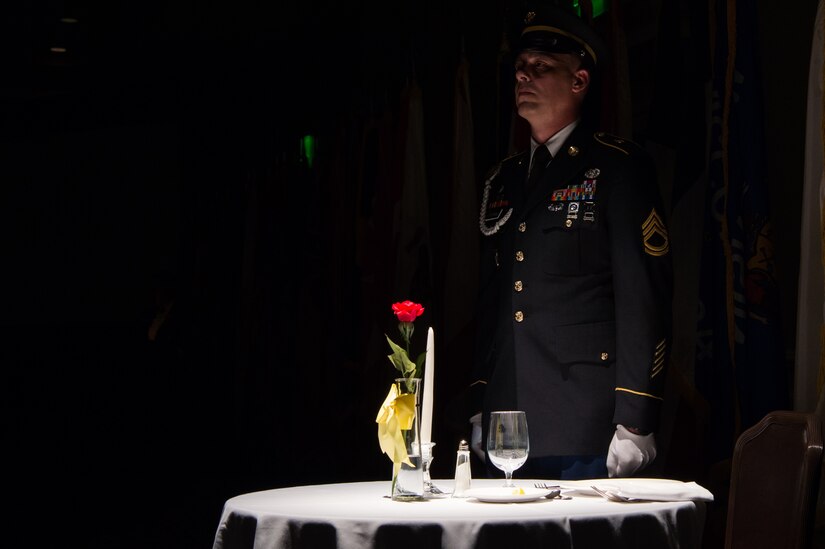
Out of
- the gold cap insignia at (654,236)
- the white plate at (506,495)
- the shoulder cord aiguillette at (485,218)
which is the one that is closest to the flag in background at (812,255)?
the gold cap insignia at (654,236)

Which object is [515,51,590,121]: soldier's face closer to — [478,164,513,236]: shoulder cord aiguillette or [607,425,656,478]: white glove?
[478,164,513,236]: shoulder cord aiguillette

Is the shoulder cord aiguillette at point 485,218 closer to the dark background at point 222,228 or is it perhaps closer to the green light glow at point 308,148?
the dark background at point 222,228

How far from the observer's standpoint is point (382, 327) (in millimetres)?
4855

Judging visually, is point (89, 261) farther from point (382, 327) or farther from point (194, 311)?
point (382, 327)

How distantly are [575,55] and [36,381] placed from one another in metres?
5.98

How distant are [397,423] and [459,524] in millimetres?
310

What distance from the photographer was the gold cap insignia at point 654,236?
7.97 feet

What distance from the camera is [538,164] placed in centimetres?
266

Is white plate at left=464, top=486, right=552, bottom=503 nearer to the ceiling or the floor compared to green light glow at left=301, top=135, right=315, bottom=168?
nearer to the floor

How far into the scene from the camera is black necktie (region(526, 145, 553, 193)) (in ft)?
8.70

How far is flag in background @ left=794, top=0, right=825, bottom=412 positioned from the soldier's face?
608 millimetres

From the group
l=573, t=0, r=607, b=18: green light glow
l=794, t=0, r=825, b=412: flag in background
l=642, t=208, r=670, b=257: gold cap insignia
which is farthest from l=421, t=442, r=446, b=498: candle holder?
l=573, t=0, r=607, b=18: green light glow

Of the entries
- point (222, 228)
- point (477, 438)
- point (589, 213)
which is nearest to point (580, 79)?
point (589, 213)

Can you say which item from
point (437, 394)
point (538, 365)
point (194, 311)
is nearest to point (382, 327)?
point (437, 394)
